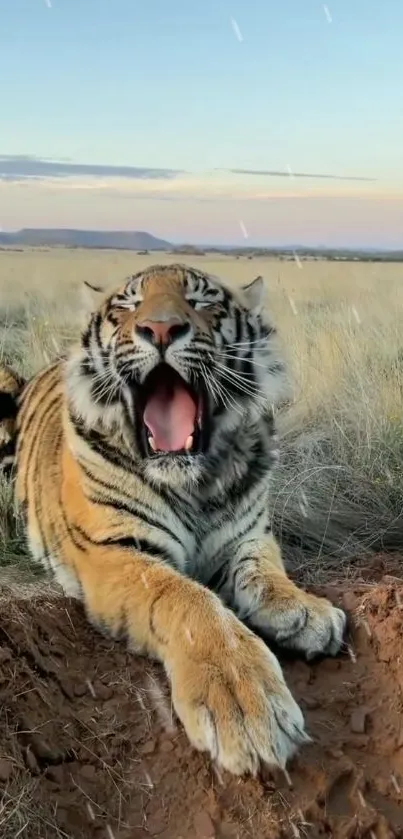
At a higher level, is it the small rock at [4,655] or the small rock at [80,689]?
the small rock at [4,655]

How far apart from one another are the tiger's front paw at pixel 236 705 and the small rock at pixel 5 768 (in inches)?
17.8

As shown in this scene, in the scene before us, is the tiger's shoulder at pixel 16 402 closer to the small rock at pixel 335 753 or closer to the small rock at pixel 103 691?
the small rock at pixel 103 691

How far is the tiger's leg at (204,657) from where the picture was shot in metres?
2.43

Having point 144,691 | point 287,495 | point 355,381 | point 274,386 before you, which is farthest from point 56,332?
point 144,691

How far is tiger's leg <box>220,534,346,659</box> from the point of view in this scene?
9.78ft

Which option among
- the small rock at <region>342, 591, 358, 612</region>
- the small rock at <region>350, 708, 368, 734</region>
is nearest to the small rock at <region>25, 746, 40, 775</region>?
the small rock at <region>350, 708, 368, 734</region>

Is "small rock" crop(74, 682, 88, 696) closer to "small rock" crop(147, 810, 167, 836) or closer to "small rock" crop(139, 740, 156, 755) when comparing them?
"small rock" crop(139, 740, 156, 755)

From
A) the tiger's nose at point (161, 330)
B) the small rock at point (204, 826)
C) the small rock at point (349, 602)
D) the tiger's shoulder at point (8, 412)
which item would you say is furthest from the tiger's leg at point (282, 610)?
the tiger's shoulder at point (8, 412)

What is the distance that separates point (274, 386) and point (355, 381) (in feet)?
10.1

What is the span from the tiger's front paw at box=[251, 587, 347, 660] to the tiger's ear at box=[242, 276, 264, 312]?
1068 millimetres

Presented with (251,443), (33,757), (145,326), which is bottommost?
(33,757)

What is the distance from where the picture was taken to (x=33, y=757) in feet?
8.10

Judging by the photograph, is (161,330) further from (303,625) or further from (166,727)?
(166,727)

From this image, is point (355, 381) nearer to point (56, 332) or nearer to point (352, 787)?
point (56, 332)
